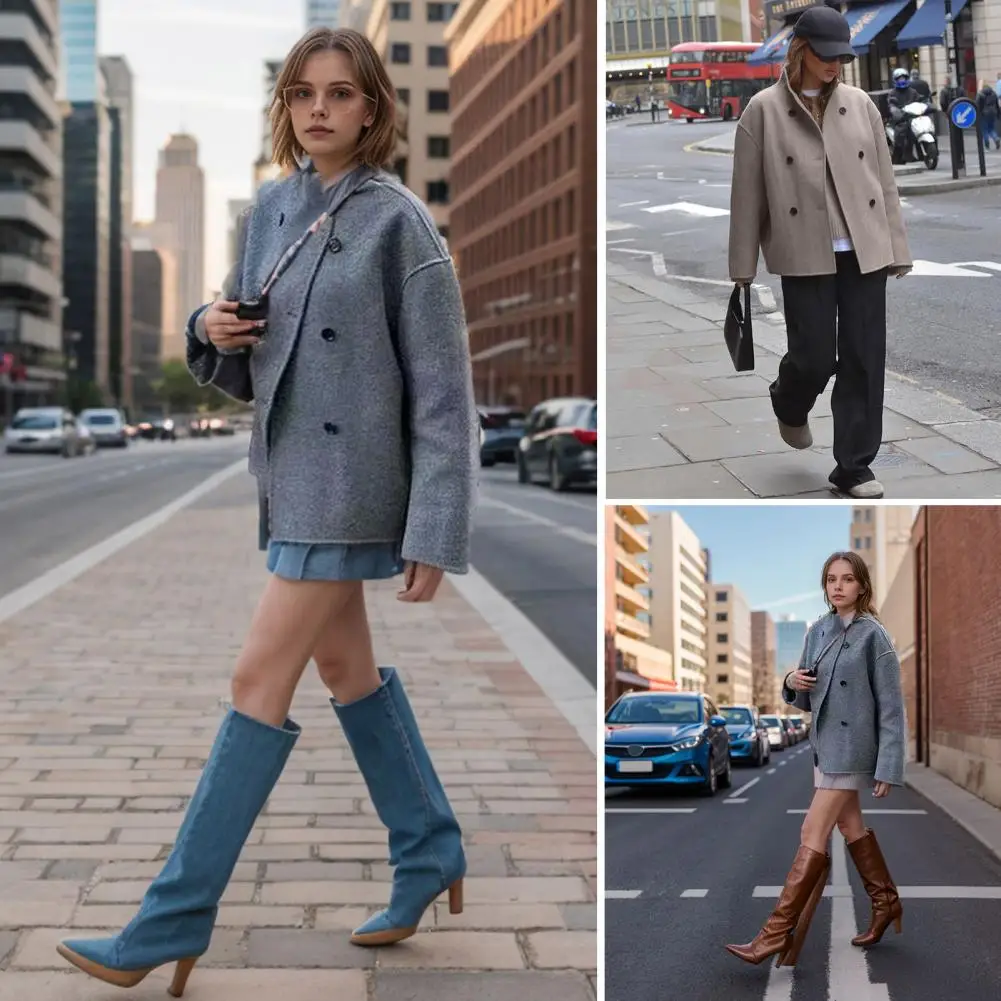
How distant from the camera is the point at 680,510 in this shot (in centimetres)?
269

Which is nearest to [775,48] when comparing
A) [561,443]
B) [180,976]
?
[180,976]

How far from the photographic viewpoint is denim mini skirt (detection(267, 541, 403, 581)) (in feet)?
10.2

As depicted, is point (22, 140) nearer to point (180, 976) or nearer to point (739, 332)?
point (739, 332)

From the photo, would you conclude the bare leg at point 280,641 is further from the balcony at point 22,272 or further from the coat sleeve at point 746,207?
the balcony at point 22,272

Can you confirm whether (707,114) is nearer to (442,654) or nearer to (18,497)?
(442,654)

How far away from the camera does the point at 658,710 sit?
2.41m

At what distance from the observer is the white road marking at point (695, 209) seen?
10.7 ft

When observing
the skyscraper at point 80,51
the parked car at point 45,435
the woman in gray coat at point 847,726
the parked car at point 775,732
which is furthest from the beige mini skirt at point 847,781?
the skyscraper at point 80,51

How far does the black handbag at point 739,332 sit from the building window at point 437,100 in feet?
281

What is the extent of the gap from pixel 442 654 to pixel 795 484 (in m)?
6.06

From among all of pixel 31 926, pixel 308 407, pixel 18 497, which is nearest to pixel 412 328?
pixel 308 407

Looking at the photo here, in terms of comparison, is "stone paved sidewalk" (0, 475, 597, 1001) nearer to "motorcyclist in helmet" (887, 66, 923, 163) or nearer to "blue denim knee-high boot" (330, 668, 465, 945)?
"blue denim knee-high boot" (330, 668, 465, 945)

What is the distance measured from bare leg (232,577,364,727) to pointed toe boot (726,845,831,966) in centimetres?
100

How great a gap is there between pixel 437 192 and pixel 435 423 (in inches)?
3520
